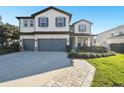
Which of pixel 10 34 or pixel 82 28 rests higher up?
pixel 82 28

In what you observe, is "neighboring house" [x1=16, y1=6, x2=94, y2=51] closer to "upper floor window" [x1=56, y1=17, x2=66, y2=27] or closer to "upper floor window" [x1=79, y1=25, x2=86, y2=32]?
"upper floor window" [x1=56, y1=17, x2=66, y2=27]

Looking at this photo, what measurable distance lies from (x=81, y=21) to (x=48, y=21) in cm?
646

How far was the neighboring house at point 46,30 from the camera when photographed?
21.3 metres

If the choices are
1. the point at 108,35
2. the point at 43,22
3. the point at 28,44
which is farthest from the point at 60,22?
the point at 108,35

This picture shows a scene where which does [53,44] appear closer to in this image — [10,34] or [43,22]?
[43,22]

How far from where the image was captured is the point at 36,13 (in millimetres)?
21562

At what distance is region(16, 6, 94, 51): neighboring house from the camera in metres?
21.3

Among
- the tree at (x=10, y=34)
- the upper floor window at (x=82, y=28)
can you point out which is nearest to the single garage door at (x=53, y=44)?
the upper floor window at (x=82, y=28)

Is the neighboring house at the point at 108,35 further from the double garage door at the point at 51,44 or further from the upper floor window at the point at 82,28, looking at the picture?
the double garage door at the point at 51,44

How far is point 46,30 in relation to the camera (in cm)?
2167

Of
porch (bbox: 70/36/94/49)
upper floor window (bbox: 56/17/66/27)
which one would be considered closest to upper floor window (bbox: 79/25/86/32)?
porch (bbox: 70/36/94/49)
